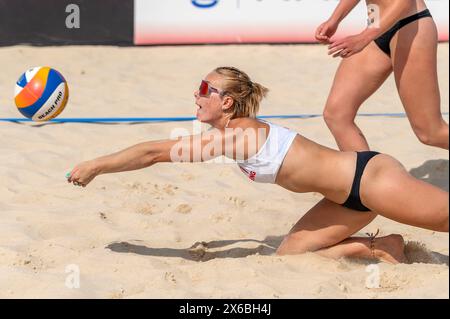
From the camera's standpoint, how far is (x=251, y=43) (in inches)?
368

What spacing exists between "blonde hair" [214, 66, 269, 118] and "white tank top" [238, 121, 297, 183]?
0.68 ft

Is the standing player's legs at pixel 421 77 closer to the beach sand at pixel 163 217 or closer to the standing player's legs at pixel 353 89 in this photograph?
the standing player's legs at pixel 353 89

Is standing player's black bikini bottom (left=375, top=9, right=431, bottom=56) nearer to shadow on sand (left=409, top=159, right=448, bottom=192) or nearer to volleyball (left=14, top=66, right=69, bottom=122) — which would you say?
shadow on sand (left=409, top=159, right=448, bottom=192)

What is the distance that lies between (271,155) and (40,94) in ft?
5.16

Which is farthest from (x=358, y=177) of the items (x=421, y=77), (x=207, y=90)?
(x=207, y=90)

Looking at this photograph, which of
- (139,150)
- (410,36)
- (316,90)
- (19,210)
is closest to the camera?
(139,150)

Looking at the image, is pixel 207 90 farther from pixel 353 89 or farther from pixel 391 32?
pixel 391 32

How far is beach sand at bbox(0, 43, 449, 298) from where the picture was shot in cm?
355

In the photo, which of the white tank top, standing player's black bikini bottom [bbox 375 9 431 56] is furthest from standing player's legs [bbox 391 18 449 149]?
the white tank top

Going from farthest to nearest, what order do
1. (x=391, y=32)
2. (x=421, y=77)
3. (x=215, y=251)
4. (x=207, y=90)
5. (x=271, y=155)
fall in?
(x=215, y=251)
(x=391, y=32)
(x=421, y=77)
(x=207, y=90)
(x=271, y=155)

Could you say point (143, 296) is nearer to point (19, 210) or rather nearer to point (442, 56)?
point (19, 210)

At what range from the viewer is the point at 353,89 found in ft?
14.1

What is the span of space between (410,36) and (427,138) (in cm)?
48
